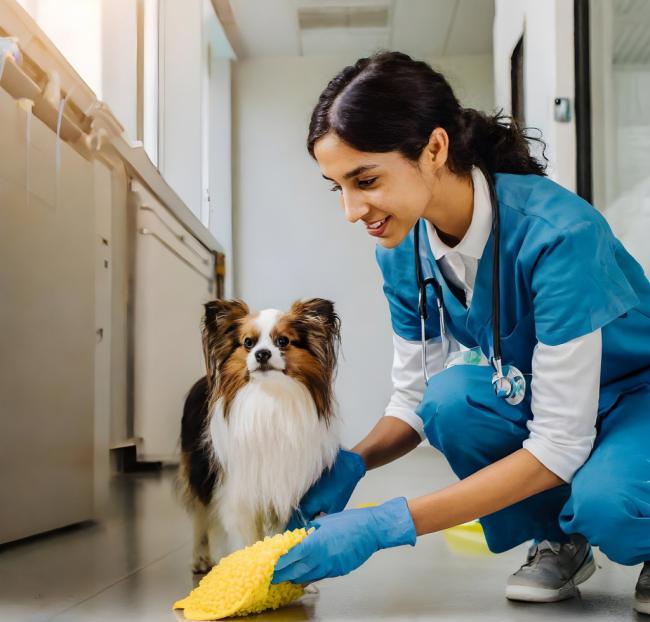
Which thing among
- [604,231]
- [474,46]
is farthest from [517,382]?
[474,46]

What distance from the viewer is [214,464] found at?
6.22 ft

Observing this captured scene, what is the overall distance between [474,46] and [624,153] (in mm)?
4131

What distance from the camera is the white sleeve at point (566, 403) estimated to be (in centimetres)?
138

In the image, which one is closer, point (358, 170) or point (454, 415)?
point (358, 170)

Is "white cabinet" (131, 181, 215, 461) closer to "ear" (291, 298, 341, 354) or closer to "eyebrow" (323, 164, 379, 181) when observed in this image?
"ear" (291, 298, 341, 354)

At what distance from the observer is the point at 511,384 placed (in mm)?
1511

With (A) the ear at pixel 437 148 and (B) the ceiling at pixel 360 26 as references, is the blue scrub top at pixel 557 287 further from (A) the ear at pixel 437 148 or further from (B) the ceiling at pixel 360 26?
(B) the ceiling at pixel 360 26

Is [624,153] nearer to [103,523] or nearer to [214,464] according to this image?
[214,464]

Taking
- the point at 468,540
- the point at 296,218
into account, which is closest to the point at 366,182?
the point at 468,540

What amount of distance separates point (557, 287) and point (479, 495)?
0.37 m

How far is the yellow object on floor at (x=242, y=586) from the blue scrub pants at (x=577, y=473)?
1.36 feet

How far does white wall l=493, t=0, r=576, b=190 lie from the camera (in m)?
2.84

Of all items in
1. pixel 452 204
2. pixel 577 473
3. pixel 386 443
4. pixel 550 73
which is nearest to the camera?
pixel 577 473

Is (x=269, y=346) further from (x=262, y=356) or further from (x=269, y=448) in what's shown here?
(x=269, y=448)
